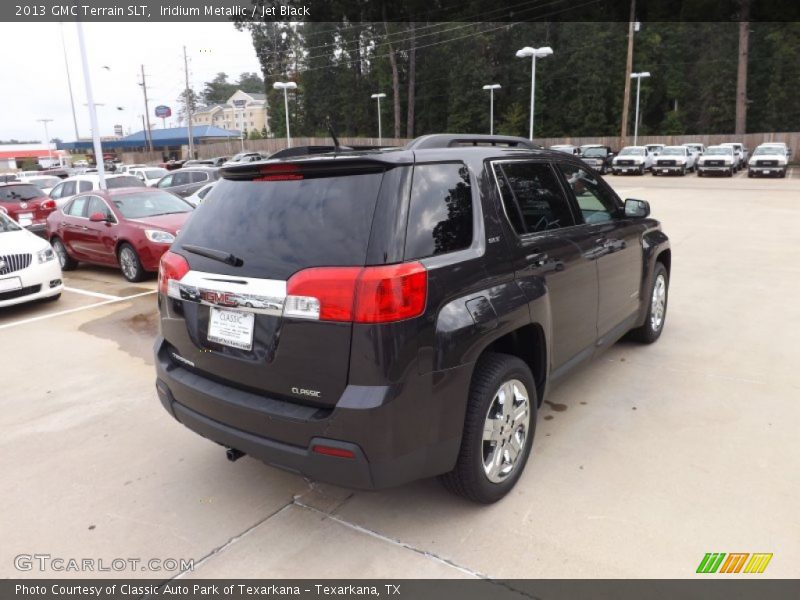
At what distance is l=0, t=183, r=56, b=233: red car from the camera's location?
1399 cm

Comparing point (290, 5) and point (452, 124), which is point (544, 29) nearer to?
point (452, 124)

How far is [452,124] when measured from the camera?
6269cm

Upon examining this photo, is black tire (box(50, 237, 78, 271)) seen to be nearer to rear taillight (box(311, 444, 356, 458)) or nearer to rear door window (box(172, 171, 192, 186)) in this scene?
rear door window (box(172, 171, 192, 186))

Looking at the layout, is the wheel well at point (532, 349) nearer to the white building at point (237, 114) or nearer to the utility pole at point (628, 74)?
the utility pole at point (628, 74)

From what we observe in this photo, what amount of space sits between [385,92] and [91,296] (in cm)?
6126

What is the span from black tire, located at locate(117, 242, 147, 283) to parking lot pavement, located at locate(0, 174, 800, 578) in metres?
3.71

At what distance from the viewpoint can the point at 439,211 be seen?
9.32ft

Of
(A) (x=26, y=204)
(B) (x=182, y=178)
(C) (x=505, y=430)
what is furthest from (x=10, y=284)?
(B) (x=182, y=178)

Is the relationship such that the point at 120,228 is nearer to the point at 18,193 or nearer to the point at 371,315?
the point at 18,193

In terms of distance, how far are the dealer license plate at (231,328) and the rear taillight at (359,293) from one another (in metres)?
0.27

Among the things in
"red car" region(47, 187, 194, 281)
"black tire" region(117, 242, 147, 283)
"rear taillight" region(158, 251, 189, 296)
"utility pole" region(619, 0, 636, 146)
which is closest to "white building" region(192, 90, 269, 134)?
"utility pole" region(619, 0, 636, 146)

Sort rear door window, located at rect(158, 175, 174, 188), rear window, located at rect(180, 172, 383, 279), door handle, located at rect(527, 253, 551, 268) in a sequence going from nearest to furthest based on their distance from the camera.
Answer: rear window, located at rect(180, 172, 383, 279) < door handle, located at rect(527, 253, 551, 268) < rear door window, located at rect(158, 175, 174, 188)

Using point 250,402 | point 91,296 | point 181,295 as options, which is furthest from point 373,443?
point 91,296

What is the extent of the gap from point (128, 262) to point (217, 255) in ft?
24.1
